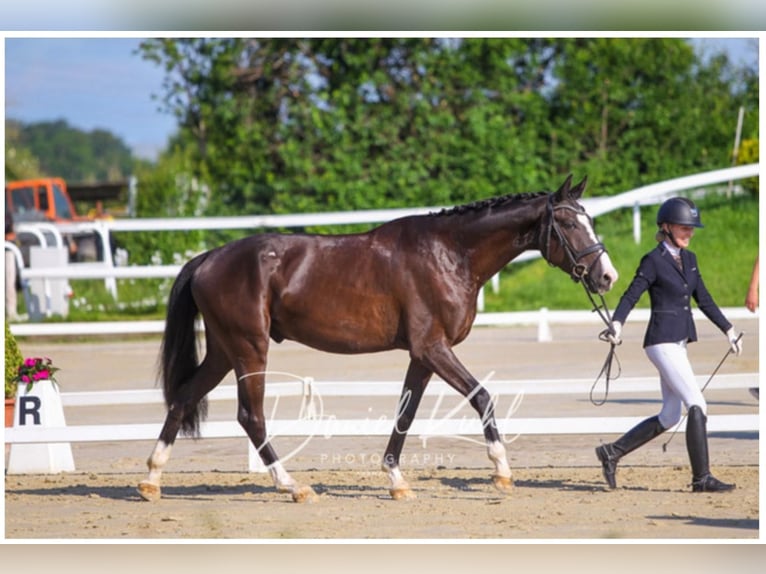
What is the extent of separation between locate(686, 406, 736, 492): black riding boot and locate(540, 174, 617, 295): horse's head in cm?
88

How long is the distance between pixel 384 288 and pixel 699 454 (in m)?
2.03

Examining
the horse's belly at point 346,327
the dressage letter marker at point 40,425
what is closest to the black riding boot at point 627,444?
the horse's belly at point 346,327

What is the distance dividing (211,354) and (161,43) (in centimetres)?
1358

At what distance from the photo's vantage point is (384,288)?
7703 millimetres

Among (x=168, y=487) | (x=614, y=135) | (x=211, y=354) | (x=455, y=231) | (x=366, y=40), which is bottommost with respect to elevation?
(x=168, y=487)

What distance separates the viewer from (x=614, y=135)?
20234 mm

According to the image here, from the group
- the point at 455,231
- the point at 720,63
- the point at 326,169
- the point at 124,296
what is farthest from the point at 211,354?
the point at 720,63

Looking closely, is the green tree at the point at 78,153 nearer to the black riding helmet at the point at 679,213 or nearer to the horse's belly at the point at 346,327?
the horse's belly at the point at 346,327

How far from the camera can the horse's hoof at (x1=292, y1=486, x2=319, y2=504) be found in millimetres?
7637

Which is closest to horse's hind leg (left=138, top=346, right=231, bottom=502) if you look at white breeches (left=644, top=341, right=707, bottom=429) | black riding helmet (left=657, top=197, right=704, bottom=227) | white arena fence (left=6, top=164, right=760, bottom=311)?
white breeches (left=644, top=341, right=707, bottom=429)

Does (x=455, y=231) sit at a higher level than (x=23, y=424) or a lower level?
higher

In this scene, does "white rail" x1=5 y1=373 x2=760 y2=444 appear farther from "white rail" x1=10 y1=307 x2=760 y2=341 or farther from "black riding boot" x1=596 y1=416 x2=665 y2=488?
"white rail" x1=10 y1=307 x2=760 y2=341

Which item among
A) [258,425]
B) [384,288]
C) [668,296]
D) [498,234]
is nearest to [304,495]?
[258,425]

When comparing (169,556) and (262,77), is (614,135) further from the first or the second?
(169,556)
